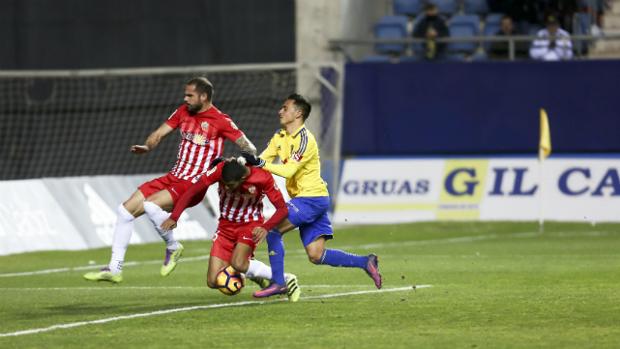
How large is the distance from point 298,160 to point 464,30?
1474cm

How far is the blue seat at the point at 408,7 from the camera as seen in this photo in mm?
28172

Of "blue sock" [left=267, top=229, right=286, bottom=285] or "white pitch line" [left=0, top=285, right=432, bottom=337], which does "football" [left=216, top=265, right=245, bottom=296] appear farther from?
"blue sock" [left=267, top=229, right=286, bottom=285]

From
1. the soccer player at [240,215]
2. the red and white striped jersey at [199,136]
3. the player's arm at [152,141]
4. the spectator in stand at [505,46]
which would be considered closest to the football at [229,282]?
the soccer player at [240,215]

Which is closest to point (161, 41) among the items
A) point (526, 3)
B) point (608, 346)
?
point (526, 3)

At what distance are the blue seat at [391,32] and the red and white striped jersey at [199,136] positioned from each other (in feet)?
42.8

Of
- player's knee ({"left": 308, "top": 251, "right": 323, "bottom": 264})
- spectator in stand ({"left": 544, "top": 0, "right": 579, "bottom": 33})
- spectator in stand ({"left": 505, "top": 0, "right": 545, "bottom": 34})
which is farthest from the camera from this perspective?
spectator in stand ({"left": 505, "top": 0, "right": 545, "bottom": 34})

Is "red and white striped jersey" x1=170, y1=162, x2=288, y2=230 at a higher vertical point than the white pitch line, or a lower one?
higher

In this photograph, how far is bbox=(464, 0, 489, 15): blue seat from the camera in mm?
28000

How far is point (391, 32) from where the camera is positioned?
89.1 feet

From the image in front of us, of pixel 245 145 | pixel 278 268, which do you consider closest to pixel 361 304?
pixel 278 268

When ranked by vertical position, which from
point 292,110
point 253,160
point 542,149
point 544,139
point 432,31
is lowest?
point 542,149

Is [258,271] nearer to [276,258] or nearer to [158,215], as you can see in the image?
[276,258]

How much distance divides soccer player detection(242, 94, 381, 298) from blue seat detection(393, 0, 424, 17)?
15.6 meters

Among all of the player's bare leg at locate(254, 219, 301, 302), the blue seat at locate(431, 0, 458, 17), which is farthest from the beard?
the blue seat at locate(431, 0, 458, 17)
